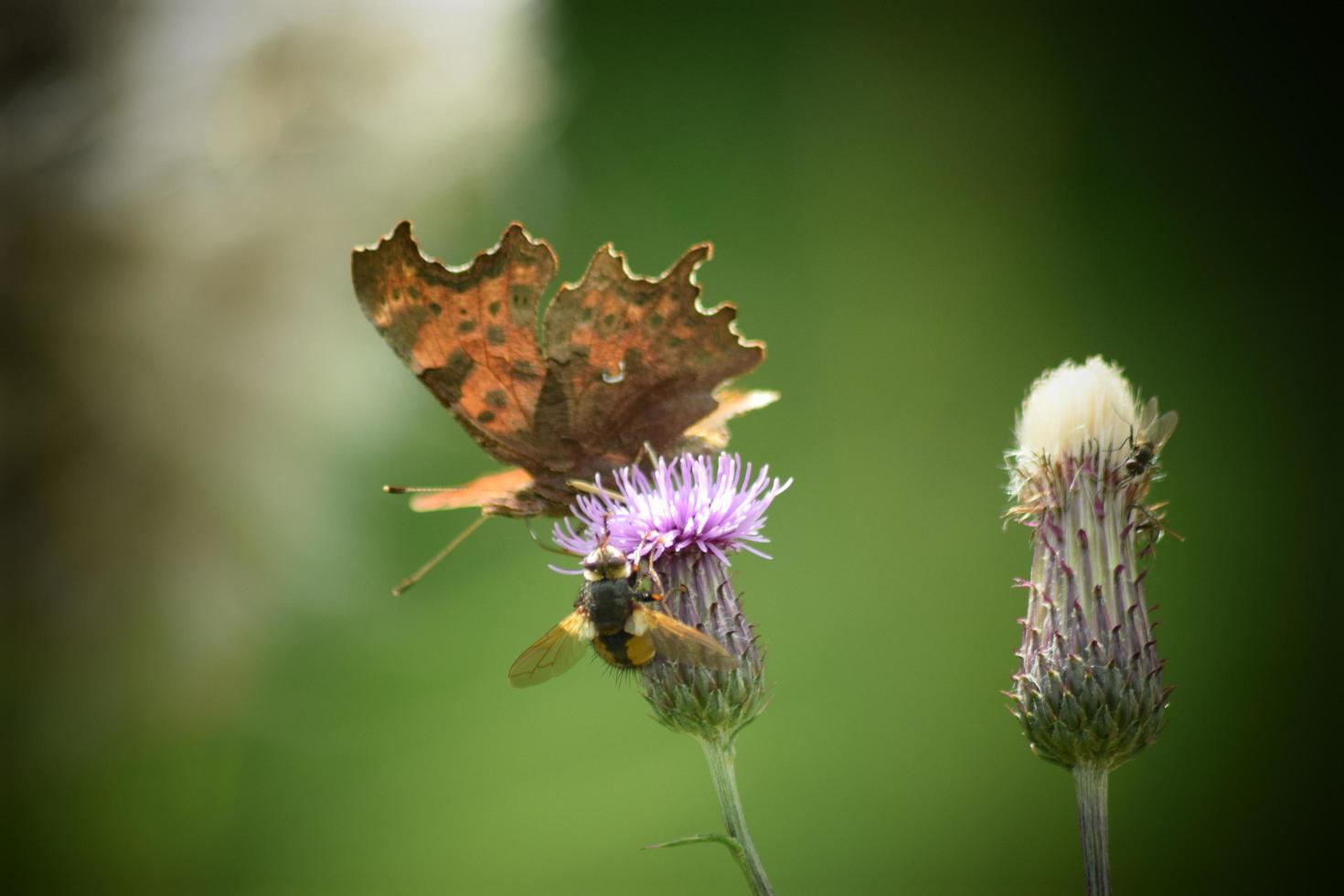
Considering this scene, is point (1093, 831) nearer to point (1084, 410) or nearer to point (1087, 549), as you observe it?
point (1087, 549)

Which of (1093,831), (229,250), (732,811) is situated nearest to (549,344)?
(732,811)

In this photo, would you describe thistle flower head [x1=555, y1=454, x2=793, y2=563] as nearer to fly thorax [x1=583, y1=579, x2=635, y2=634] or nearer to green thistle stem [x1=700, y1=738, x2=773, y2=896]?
fly thorax [x1=583, y1=579, x2=635, y2=634]

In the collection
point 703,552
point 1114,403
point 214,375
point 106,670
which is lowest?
point 703,552

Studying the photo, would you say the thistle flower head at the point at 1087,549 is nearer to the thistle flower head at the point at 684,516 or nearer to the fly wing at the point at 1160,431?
the fly wing at the point at 1160,431

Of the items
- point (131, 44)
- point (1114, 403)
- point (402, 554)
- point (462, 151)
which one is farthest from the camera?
point (402, 554)

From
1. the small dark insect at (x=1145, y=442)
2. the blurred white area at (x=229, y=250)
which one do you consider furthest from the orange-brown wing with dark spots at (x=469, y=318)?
the blurred white area at (x=229, y=250)

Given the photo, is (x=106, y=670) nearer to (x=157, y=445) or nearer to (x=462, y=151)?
(x=157, y=445)

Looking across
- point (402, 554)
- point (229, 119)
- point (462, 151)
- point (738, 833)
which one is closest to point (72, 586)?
point (402, 554)
